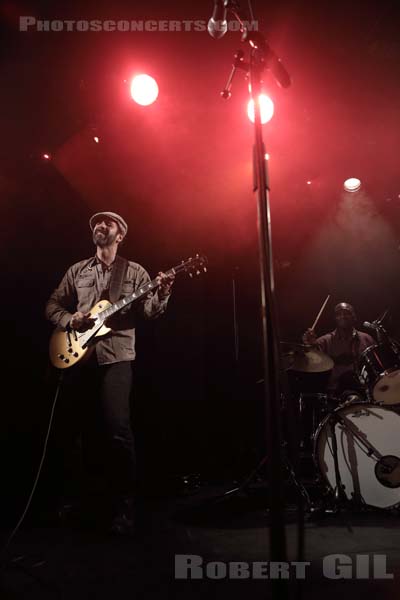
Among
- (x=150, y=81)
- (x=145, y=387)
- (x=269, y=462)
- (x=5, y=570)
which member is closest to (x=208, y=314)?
(x=145, y=387)

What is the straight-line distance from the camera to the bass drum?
3.42 m

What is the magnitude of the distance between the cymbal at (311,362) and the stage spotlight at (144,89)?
2.84m

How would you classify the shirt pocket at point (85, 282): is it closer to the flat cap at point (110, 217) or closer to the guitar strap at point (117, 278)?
the guitar strap at point (117, 278)

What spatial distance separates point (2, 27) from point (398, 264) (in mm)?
5724

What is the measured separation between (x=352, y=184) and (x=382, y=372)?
10.3 feet

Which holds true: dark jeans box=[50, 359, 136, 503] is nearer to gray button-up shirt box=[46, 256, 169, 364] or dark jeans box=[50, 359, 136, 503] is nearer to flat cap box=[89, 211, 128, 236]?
gray button-up shirt box=[46, 256, 169, 364]

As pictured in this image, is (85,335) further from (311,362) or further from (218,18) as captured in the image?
(218,18)

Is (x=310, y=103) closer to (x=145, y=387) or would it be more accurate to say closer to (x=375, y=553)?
(x=145, y=387)

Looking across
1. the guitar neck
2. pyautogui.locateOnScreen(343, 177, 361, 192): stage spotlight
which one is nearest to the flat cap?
the guitar neck

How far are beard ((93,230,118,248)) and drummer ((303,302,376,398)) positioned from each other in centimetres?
242

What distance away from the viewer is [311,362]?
4.09m

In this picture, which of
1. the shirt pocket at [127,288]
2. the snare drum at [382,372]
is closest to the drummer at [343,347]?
the snare drum at [382,372]

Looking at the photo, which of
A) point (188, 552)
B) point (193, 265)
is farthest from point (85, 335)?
point (188, 552)

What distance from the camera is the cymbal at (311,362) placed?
4055 mm
